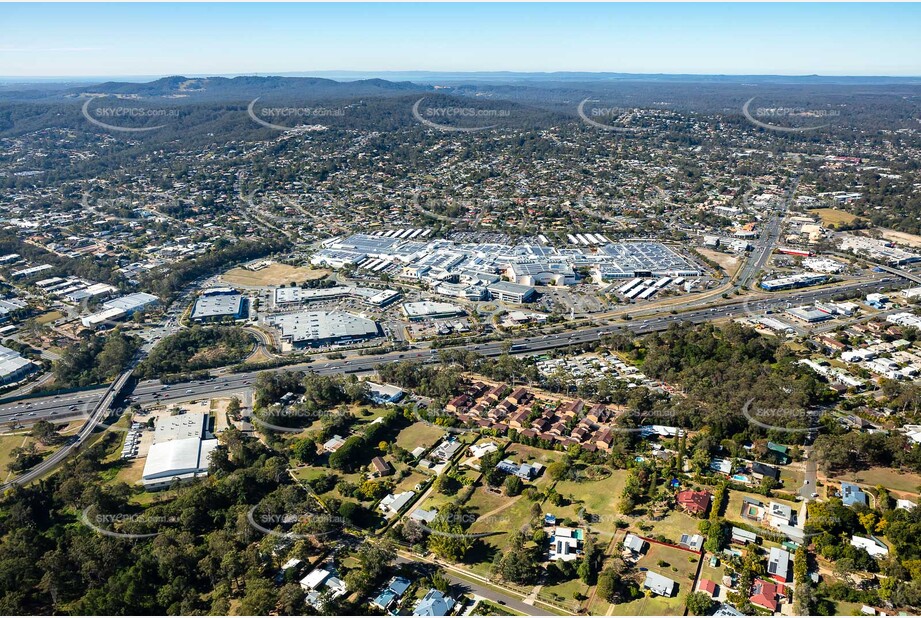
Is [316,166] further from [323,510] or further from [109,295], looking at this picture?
[323,510]

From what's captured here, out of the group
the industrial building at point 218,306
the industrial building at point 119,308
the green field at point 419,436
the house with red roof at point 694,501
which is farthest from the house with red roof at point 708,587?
the industrial building at point 119,308

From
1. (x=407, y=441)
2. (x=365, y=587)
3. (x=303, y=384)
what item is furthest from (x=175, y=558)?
(x=303, y=384)

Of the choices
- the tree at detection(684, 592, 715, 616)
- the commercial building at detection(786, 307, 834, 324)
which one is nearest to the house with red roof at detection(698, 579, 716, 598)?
the tree at detection(684, 592, 715, 616)

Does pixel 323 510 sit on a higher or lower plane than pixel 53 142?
lower

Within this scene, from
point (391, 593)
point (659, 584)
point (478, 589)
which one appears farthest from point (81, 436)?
point (659, 584)

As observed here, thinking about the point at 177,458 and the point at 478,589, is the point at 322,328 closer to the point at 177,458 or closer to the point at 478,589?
the point at 177,458

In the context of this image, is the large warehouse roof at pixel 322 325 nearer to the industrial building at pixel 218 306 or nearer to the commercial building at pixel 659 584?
the industrial building at pixel 218 306
